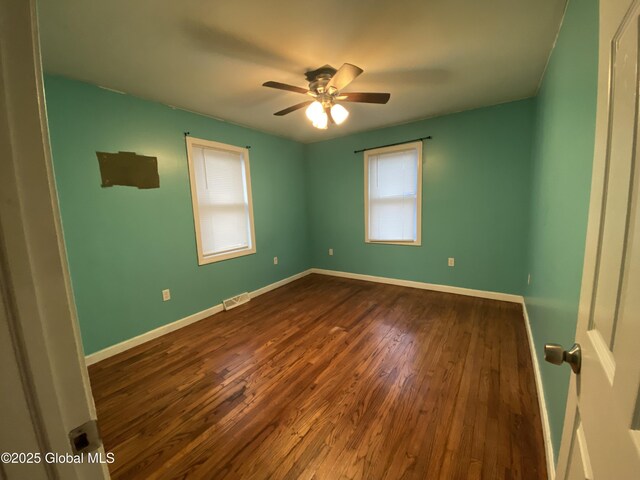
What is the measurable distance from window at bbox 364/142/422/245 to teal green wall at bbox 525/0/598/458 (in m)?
1.80

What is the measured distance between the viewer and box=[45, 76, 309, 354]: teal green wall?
6.68ft

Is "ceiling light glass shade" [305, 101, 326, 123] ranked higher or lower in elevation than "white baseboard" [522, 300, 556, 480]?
higher

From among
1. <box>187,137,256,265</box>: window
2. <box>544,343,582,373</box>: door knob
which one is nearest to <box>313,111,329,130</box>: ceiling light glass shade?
<box>187,137,256,265</box>: window

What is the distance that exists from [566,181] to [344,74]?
1450 millimetres

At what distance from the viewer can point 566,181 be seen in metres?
1.24

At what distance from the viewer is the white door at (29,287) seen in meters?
0.36

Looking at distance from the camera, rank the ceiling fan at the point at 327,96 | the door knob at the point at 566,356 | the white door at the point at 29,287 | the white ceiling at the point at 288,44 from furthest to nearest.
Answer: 1. the ceiling fan at the point at 327,96
2. the white ceiling at the point at 288,44
3. the door knob at the point at 566,356
4. the white door at the point at 29,287

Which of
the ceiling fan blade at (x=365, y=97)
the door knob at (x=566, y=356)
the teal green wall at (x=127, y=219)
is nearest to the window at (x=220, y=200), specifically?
the teal green wall at (x=127, y=219)

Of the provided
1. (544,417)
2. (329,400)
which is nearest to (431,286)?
(544,417)

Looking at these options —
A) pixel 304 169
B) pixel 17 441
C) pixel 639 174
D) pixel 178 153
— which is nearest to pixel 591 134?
pixel 639 174

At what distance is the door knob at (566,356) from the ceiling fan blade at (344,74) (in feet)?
5.74

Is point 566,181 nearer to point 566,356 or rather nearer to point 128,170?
point 566,356

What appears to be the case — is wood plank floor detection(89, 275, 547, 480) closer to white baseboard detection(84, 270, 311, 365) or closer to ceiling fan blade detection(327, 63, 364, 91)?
white baseboard detection(84, 270, 311, 365)

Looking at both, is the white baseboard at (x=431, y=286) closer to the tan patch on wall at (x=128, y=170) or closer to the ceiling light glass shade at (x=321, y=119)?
the ceiling light glass shade at (x=321, y=119)
